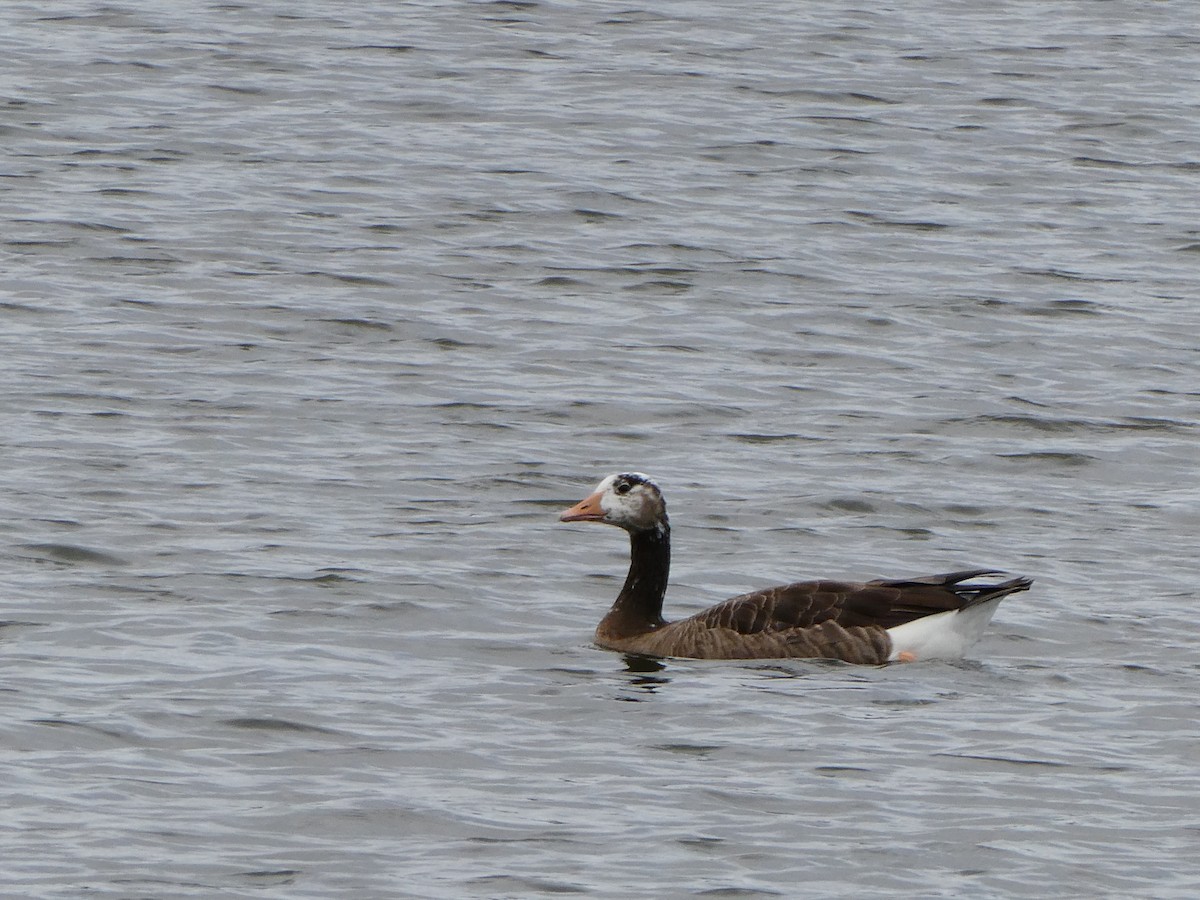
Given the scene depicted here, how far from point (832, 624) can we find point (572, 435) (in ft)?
15.9

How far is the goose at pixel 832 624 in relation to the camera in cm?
1342

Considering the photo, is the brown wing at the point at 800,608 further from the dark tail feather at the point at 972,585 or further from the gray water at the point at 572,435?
the gray water at the point at 572,435

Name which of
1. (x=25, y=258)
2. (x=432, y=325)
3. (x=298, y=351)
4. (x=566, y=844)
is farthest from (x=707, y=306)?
(x=566, y=844)

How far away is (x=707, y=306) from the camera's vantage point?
2216cm

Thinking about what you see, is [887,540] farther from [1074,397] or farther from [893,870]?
[893,870]

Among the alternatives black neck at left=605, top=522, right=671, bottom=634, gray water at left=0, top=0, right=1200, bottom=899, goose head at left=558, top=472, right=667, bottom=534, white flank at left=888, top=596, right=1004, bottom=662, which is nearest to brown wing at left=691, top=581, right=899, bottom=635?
white flank at left=888, top=596, right=1004, bottom=662

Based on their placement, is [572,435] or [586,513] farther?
[572,435]

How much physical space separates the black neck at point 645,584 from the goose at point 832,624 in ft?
0.04

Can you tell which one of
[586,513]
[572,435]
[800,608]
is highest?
[586,513]

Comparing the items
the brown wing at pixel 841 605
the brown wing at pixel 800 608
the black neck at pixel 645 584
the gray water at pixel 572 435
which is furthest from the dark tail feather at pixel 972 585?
the black neck at pixel 645 584

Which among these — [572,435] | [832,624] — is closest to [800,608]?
[832,624]

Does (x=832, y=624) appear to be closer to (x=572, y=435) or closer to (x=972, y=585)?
(x=972, y=585)

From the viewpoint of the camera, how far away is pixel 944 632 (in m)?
13.4

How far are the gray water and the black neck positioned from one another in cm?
34
